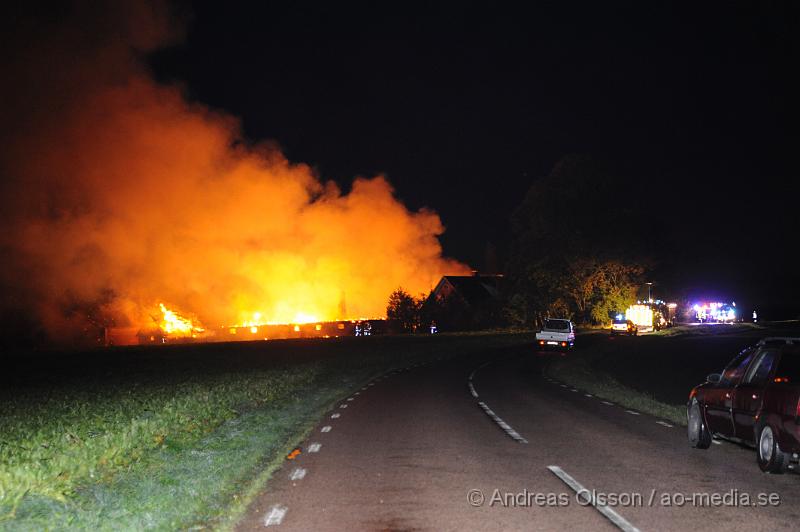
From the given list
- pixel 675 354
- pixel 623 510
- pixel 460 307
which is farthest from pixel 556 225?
pixel 623 510

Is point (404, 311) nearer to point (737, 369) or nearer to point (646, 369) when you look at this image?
point (646, 369)

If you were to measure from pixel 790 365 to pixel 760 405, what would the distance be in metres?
0.64

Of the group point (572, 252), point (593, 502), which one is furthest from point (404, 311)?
point (593, 502)

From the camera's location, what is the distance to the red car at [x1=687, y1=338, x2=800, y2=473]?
916cm

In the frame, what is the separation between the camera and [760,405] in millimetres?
9836

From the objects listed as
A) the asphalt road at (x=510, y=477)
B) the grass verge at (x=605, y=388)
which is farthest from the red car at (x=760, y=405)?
the grass verge at (x=605, y=388)

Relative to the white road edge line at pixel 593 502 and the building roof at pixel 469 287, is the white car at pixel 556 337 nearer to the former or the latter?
the white road edge line at pixel 593 502

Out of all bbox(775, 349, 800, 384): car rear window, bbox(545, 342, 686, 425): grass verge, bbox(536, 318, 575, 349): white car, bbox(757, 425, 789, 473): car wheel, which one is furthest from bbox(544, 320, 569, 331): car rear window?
bbox(757, 425, 789, 473): car wheel

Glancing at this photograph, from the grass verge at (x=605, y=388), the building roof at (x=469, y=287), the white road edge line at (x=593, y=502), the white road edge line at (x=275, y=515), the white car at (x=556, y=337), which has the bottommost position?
the white road edge line at (x=593, y=502)

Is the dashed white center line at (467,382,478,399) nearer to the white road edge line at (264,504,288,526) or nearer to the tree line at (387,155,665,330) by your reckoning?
the white road edge line at (264,504,288,526)

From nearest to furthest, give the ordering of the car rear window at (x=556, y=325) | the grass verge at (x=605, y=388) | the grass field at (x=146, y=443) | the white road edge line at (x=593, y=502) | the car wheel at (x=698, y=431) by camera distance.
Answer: the white road edge line at (x=593, y=502) < the grass field at (x=146, y=443) < the car wheel at (x=698, y=431) < the grass verge at (x=605, y=388) < the car rear window at (x=556, y=325)

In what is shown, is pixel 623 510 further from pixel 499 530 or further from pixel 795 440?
pixel 795 440

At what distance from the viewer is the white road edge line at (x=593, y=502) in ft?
23.2

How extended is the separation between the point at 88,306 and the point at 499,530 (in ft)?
213
